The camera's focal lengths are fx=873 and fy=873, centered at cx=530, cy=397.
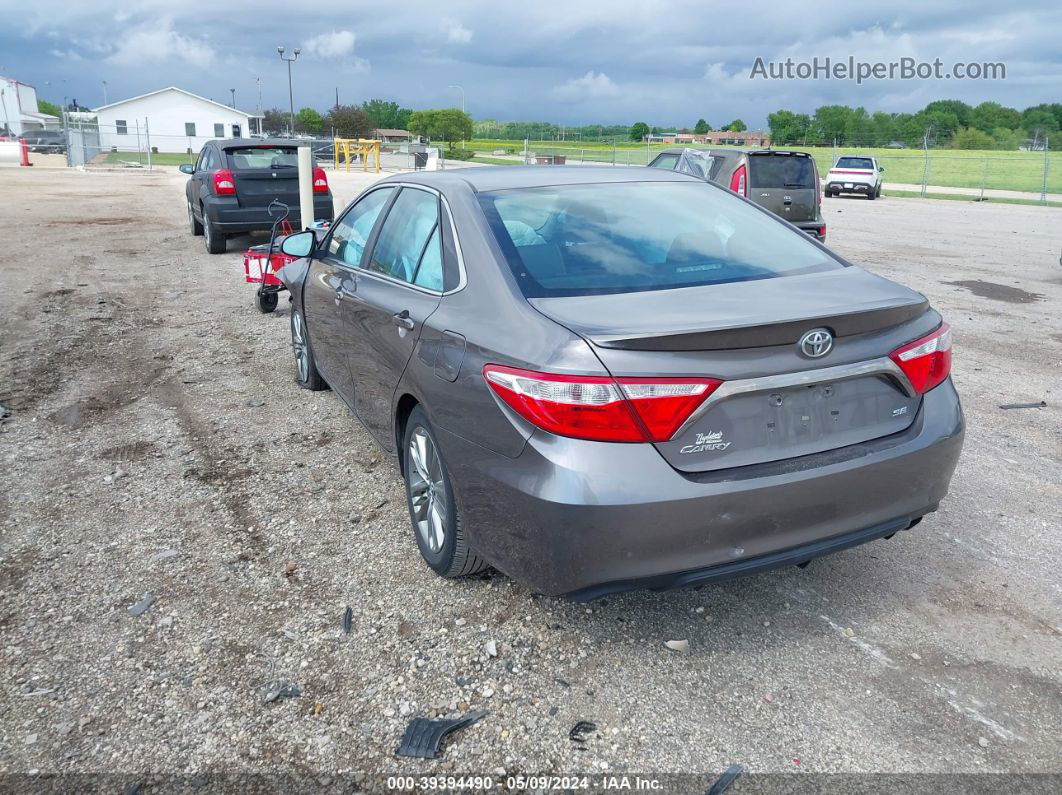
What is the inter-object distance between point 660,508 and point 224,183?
11814 millimetres

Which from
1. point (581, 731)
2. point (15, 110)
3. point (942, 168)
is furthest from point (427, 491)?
point (15, 110)

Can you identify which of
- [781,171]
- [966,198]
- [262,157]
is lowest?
[966,198]

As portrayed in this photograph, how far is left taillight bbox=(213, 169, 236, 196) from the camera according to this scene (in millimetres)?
12773

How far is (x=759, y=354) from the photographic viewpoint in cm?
268

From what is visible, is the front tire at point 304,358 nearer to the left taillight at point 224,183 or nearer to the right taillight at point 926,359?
the right taillight at point 926,359

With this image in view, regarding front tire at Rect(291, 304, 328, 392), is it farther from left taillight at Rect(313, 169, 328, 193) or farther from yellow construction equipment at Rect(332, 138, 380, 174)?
yellow construction equipment at Rect(332, 138, 380, 174)

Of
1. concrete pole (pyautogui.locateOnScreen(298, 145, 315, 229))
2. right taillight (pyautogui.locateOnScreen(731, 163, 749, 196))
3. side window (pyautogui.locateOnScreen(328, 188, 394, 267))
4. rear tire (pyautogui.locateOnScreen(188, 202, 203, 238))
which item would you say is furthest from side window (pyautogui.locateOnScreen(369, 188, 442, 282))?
rear tire (pyautogui.locateOnScreen(188, 202, 203, 238))

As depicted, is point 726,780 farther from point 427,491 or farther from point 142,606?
point 142,606

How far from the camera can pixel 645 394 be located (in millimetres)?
2568

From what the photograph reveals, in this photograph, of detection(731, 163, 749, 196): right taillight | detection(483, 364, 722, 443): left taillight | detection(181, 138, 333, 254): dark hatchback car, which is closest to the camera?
detection(483, 364, 722, 443): left taillight

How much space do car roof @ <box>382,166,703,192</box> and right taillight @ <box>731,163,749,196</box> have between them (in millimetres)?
9473

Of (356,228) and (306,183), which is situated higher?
(306,183)

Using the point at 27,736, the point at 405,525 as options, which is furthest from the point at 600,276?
the point at 27,736

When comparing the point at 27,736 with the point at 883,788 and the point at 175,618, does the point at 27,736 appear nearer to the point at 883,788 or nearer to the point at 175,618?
the point at 175,618
